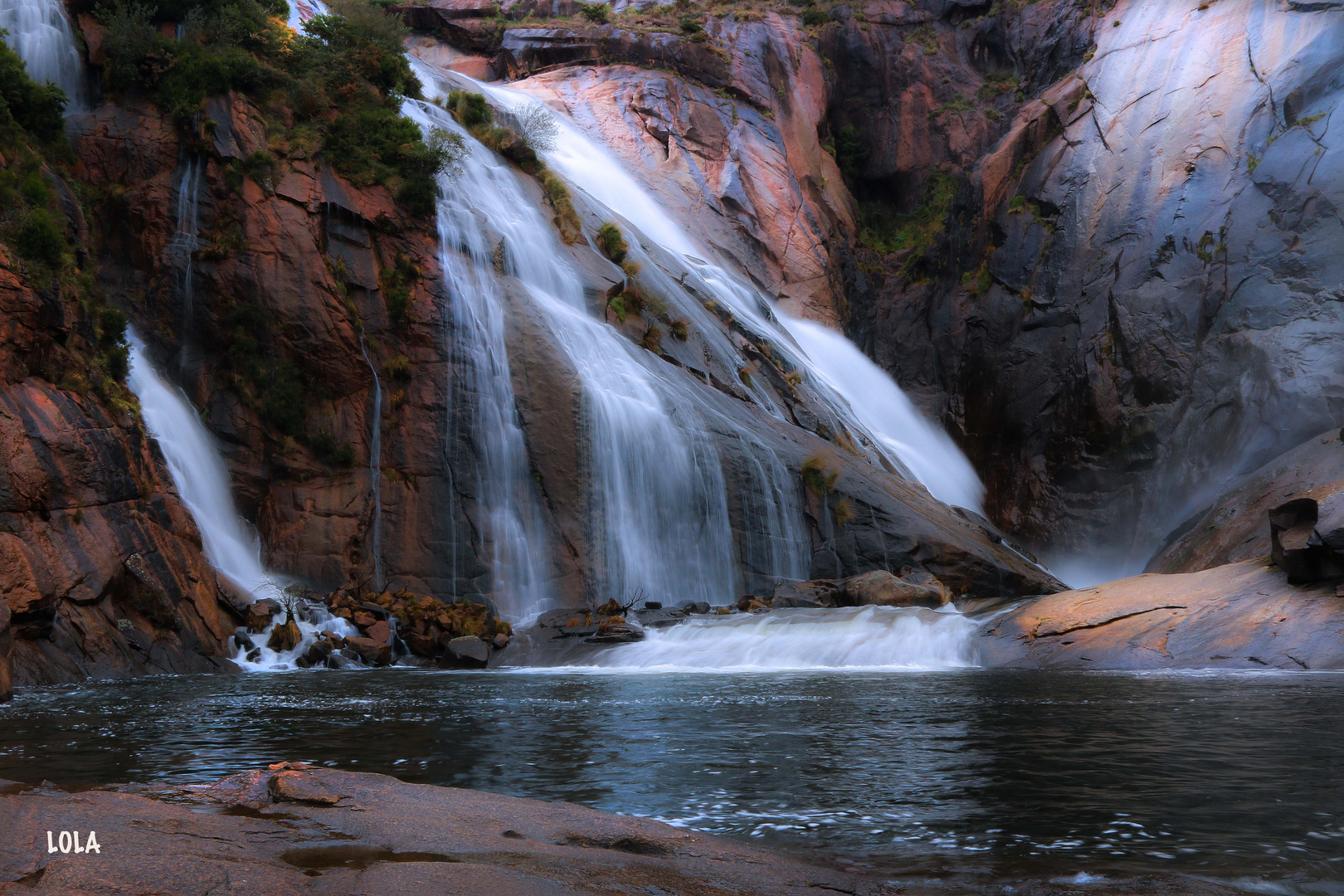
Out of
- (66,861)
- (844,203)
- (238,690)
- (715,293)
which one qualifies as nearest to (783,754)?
(66,861)

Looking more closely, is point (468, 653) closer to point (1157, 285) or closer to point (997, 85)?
point (1157, 285)

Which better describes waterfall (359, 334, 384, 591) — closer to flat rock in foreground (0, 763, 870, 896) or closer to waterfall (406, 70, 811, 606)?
waterfall (406, 70, 811, 606)

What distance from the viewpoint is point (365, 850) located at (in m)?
4.36

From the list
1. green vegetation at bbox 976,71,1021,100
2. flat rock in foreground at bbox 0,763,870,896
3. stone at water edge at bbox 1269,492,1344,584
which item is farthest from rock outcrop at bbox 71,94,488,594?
green vegetation at bbox 976,71,1021,100

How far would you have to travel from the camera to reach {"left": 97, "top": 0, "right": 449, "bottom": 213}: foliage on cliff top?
2267cm

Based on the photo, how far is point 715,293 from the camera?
34000mm

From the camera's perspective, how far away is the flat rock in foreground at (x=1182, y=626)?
13.2 meters

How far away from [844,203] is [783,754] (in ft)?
148

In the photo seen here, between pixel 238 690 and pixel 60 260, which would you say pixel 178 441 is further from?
pixel 238 690

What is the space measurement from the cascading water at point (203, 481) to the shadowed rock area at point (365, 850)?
13819mm

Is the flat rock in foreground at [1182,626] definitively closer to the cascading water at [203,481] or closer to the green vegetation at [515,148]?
the cascading water at [203,481]

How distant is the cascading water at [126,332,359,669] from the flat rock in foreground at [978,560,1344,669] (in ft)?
40.9

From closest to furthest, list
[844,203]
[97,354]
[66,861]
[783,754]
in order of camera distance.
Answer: [66,861] → [783,754] → [97,354] → [844,203]

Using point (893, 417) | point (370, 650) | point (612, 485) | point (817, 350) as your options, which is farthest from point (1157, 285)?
point (370, 650)
